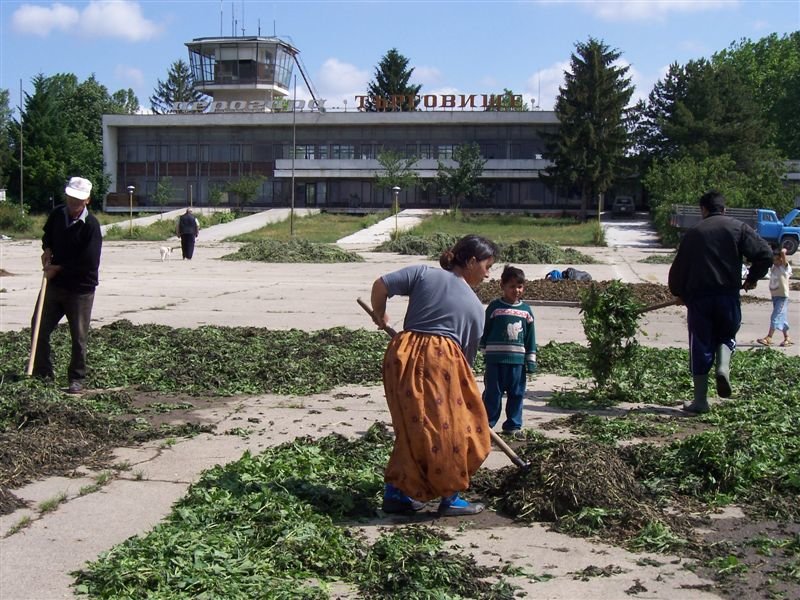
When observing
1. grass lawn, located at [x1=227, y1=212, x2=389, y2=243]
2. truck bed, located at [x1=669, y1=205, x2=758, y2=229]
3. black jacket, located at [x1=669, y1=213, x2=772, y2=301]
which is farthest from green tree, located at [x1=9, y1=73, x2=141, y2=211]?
black jacket, located at [x1=669, y1=213, x2=772, y2=301]

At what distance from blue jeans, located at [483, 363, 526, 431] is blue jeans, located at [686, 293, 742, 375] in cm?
212

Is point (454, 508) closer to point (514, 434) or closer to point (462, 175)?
point (514, 434)

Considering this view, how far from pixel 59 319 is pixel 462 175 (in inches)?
2847

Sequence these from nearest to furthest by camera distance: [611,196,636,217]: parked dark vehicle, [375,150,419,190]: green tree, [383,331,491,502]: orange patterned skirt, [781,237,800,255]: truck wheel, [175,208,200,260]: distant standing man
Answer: [383,331,491,502]: orange patterned skirt
[175,208,200,260]: distant standing man
[781,237,800,255]: truck wheel
[611,196,636,217]: parked dark vehicle
[375,150,419,190]: green tree

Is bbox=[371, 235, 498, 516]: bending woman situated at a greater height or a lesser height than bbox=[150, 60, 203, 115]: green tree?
lesser

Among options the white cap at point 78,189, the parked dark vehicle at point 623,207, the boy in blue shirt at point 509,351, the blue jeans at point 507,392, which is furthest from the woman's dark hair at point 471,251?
the parked dark vehicle at point 623,207

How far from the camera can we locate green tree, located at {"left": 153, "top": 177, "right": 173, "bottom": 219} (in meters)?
86.1

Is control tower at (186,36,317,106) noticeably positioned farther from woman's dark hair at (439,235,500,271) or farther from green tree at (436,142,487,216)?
woman's dark hair at (439,235,500,271)

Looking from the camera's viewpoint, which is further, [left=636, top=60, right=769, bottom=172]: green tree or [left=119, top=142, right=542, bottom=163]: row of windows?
[left=119, top=142, right=542, bottom=163]: row of windows

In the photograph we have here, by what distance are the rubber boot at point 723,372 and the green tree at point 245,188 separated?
248ft

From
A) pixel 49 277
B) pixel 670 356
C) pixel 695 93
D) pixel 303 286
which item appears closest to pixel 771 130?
pixel 695 93

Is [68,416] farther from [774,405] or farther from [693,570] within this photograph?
[774,405]

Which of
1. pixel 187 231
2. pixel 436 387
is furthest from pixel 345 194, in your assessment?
pixel 436 387

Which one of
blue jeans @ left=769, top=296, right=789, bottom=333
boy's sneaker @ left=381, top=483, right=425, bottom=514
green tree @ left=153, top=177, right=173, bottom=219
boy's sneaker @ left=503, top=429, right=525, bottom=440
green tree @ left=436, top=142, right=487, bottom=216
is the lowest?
boy's sneaker @ left=503, top=429, right=525, bottom=440
